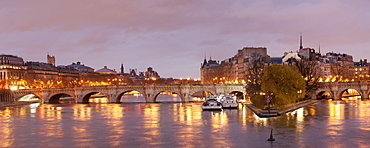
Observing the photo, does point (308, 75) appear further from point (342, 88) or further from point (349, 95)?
point (349, 95)

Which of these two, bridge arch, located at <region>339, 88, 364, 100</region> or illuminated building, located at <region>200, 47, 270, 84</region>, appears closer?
bridge arch, located at <region>339, 88, 364, 100</region>

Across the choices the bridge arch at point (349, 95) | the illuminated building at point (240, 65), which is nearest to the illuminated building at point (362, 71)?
the bridge arch at point (349, 95)

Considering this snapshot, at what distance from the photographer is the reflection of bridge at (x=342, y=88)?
10388 centimetres

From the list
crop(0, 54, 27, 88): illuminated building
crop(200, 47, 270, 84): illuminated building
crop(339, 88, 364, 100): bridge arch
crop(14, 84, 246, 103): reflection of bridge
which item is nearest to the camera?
crop(339, 88, 364, 100): bridge arch

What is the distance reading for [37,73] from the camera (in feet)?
637

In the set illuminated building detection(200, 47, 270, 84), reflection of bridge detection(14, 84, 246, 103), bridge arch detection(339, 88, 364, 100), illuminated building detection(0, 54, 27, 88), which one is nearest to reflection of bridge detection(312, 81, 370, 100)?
bridge arch detection(339, 88, 364, 100)

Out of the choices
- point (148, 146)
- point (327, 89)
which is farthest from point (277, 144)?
point (327, 89)

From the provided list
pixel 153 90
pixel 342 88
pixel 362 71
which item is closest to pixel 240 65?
pixel 342 88

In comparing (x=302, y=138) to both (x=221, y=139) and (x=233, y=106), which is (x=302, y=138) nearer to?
(x=221, y=139)

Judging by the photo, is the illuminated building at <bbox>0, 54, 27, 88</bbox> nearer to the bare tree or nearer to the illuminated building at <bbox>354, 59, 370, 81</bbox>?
the bare tree

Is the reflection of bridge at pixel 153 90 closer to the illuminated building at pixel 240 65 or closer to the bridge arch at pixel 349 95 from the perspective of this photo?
the bridge arch at pixel 349 95

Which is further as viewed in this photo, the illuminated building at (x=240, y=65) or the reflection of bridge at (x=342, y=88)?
the illuminated building at (x=240, y=65)

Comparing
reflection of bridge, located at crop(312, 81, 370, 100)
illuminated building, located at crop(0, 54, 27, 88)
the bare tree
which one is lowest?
reflection of bridge, located at crop(312, 81, 370, 100)

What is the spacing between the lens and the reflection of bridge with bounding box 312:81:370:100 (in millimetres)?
103875
